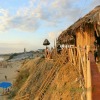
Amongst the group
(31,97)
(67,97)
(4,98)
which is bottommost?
(4,98)

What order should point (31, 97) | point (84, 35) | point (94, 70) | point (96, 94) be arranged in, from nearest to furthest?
point (96, 94) → point (94, 70) → point (84, 35) → point (31, 97)

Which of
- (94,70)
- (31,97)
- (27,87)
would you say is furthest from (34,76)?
(94,70)

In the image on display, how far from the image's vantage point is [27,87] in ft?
62.7

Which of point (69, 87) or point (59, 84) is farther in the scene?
point (59, 84)

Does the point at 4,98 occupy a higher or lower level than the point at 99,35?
lower

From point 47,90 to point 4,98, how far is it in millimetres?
11087

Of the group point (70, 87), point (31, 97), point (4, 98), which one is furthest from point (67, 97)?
point (4, 98)

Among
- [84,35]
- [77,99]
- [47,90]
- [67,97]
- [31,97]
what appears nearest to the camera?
[77,99]

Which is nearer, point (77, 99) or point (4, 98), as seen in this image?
point (77, 99)

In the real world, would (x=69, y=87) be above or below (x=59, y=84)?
above

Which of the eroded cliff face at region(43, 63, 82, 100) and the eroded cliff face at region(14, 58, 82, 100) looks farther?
the eroded cliff face at region(14, 58, 82, 100)

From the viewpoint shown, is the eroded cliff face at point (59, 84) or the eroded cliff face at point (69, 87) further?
the eroded cliff face at point (59, 84)

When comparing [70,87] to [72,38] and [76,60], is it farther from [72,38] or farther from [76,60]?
[72,38]

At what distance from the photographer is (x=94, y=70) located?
354 cm
